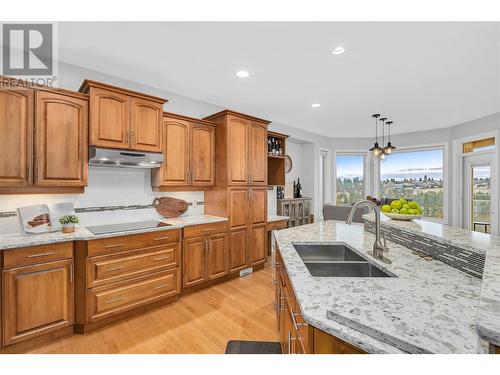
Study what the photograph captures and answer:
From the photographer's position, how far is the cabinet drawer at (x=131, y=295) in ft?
7.27

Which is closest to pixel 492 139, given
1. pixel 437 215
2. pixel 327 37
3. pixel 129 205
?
pixel 437 215

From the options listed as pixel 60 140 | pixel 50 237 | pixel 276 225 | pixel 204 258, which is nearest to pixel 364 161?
pixel 276 225

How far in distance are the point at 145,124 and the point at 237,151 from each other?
1.25 metres

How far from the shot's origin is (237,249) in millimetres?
3516

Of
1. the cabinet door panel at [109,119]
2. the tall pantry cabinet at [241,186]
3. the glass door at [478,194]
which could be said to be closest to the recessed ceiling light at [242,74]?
the tall pantry cabinet at [241,186]

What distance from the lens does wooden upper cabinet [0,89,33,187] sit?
206 cm

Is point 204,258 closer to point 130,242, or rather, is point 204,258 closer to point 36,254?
point 130,242

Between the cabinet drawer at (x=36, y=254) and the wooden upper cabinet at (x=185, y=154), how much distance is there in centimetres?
117

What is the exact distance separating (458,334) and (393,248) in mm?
1086

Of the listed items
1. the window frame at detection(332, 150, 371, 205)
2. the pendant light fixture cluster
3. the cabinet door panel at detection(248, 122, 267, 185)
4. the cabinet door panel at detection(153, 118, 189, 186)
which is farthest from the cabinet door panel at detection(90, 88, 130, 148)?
the window frame at detection(332, 150, 371, 205)

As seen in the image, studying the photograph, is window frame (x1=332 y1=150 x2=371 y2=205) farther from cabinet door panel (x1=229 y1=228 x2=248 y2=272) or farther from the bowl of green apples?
the bowl of green apples

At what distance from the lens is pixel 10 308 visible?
187 cm

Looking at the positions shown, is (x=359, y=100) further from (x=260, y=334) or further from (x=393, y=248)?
(x=260, y=334)

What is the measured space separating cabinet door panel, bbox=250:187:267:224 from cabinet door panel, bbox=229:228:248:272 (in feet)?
0.92
